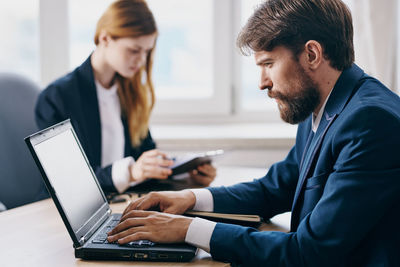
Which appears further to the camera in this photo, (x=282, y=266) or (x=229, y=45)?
(x=229, y=45)

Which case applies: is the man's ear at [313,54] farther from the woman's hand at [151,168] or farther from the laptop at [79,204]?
the woman's hand at [151,168]

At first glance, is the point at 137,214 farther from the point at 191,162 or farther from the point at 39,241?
the point at 191,162

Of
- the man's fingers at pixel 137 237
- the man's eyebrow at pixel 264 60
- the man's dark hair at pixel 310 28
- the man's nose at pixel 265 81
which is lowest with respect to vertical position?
the man's fingers at pixel 137 237


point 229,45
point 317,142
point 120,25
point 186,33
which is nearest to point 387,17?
point 229,45

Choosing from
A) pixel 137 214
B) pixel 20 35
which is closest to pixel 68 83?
pixel 137 214

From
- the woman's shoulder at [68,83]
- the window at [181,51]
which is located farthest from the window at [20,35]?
the woman's shoulder at [68,83]

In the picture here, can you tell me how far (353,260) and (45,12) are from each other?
233cm

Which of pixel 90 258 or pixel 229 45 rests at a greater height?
pixel 229 45

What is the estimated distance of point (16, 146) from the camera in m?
1.98

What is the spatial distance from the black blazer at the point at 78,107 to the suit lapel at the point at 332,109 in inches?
31.9

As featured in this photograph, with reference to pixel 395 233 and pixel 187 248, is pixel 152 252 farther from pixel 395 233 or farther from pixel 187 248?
pixel 395 233

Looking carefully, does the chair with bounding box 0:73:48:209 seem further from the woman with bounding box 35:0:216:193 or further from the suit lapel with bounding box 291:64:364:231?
the suit lapel with bounding box 291:64:364:231

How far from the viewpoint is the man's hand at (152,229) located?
1066 mm

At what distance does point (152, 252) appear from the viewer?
40.5 inches
